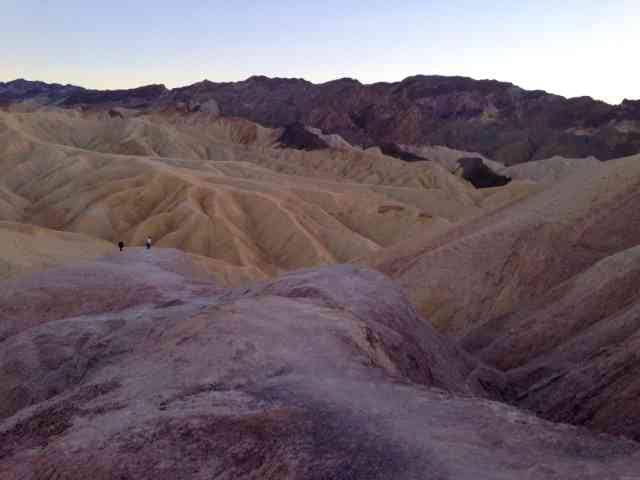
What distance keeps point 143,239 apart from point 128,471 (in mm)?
36372

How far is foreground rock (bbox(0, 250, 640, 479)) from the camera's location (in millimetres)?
5242

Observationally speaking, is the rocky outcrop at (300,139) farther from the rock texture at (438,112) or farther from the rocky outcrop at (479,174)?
the rocky outcrop at (479,174)

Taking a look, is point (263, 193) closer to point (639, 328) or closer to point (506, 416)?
point (639, 328)

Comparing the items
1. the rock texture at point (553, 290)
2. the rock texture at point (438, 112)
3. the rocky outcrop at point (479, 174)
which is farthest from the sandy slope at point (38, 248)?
the rock texture at point (438, 112)

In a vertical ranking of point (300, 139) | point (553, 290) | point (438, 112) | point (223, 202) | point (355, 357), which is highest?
point (438, 112)

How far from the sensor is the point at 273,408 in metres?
5.91

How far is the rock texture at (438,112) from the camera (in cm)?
8931

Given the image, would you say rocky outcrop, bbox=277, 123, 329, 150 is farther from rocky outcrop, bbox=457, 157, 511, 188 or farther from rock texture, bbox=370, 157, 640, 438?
rock texture, bbox=370, 157, 640, 438

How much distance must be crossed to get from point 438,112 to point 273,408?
107388 millimetres

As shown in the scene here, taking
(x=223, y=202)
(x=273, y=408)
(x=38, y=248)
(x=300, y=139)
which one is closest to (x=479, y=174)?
(x=300, y=139)

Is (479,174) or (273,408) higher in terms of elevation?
(273,408)

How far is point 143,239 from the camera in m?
40.5

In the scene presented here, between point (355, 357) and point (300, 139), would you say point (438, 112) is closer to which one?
point (300, 139)

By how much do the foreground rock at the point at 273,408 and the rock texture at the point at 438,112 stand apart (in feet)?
264
